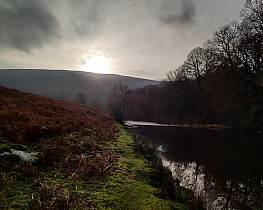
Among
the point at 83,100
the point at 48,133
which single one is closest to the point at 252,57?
the point at 48,133

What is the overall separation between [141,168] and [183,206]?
13.6ft

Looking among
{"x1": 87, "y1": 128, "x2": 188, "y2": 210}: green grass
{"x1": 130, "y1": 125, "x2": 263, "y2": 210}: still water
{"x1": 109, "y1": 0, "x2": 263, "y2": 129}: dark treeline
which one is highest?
{"x1": 109, "y1": 0, "x2": 263, "y2": 129}: dark treeline

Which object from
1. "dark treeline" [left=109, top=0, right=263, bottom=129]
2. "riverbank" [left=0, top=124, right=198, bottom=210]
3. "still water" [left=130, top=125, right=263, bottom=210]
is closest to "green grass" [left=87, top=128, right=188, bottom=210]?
"riverbank" [left=0, top=124, right=198, bottom=210]

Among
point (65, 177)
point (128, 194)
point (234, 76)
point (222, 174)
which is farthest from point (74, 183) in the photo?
point (234, 76)

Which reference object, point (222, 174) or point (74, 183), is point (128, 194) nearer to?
point (74, 183)

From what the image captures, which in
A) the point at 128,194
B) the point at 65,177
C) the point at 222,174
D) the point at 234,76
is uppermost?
the point at 234,76

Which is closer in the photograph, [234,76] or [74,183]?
[74,183]

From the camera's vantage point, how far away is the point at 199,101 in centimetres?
6700

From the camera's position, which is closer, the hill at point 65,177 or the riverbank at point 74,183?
→ the riverbank at point 74,183

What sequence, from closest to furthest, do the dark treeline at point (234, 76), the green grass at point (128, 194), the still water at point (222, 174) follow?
the green grass at point (128, 194) → the still water at point (222, 174) → the dark treeline at point (234, 76)

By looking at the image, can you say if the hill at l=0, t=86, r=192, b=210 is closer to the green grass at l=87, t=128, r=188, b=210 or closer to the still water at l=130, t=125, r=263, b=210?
the green grass at l=87, t=128, r=188, b=210

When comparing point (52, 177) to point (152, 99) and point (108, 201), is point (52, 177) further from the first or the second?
point (152, 99)

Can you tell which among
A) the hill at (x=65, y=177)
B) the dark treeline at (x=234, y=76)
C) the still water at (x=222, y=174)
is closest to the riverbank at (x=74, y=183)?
the hill at (x=65, y=177)

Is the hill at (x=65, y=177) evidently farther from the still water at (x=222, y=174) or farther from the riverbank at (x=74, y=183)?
the still water at (x=222, y=174)
